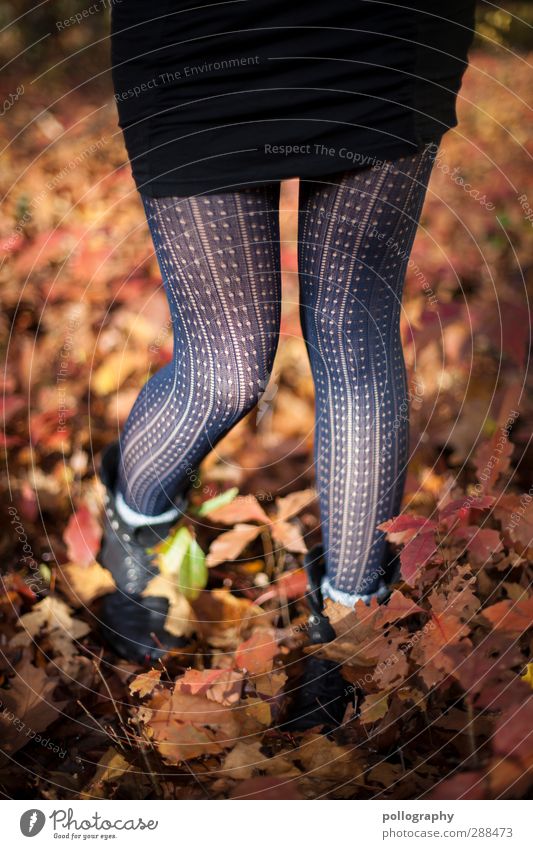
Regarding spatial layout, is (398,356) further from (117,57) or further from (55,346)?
(55,346)

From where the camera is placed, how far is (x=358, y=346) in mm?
989

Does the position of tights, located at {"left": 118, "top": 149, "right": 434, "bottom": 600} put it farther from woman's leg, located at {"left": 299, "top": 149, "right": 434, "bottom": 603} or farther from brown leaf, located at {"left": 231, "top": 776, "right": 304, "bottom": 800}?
brown leaf, located at {"left": 231, "top": 776, "right": 304, "bottom": 800}

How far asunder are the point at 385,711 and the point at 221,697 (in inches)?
8.8

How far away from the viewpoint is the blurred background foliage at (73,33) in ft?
7.04

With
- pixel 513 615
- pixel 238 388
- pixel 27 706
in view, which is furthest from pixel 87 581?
pixel 513 615

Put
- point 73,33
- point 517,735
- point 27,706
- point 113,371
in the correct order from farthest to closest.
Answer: point 73,33, point 113,371, point 27,706, point 517,735

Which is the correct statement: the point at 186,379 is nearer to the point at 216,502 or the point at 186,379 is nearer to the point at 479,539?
the point at 216,502

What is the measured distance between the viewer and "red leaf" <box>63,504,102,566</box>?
4.32 feet

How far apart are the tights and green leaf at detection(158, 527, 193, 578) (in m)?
0.15

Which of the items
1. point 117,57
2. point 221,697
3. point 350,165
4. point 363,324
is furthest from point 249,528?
point 117,57

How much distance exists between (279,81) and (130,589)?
0.84m

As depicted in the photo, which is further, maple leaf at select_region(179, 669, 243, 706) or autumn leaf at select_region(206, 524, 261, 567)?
autumn leaf at select_region(206, 524, 261, 567)

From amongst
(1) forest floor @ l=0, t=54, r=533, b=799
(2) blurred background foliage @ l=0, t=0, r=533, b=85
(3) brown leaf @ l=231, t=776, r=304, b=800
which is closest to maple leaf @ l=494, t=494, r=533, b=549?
(1) forest floor @ l=0, t=54, r=533, b=799

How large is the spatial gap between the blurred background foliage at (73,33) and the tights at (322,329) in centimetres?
135
